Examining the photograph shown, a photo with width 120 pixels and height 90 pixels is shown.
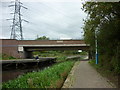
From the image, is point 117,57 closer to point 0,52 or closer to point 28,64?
point 28,64

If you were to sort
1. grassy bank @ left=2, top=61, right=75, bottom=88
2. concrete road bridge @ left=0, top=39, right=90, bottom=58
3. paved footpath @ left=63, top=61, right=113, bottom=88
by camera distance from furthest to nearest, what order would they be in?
concrete road bridge @ left=0, top=39, right=90, bottom=58 → paved footpath @ left=63, top=61, right=113, bottom=88 → grassy bank @ left=2, top=61, right=75, bottom=88

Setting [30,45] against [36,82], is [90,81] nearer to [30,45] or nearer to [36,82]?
[36,82]

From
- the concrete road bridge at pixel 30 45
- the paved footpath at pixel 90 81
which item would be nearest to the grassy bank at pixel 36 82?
the paved footpath at pixel 90 81

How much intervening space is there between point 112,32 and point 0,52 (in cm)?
3951

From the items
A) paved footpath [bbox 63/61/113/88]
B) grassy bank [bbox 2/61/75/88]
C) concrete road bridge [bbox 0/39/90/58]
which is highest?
concrete road bridge [bbox 0/39/90/58]

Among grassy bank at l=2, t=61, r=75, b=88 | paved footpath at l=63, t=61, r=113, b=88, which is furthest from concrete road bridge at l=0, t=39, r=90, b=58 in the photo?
grassy bank at l=2, t=61, r=75, b=88

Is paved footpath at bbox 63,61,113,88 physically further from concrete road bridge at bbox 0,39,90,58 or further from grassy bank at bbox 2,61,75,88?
→ concrete road bridge at bbox 0,39,90,58

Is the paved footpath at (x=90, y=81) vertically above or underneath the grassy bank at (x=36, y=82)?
underneath

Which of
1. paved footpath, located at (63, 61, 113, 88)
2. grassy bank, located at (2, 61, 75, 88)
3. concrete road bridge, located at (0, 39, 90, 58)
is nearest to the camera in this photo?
grassy bank, located at (2, 61, 75, 88)

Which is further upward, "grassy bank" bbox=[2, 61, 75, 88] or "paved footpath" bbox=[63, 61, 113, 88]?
"grassy bank" bbox=[2, 61, 75, 88]

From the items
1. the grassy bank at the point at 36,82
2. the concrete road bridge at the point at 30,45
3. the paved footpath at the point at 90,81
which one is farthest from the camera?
the concrete road bridge at the point at 30,45

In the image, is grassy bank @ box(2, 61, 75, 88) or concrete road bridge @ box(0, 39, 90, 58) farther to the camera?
concrete road bridge @ box(0, 39, 90, 58)

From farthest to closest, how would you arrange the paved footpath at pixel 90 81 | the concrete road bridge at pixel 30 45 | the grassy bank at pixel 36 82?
the concrete road bridge at pixel 30 45 < the paved footpath at pixel 90 81 < the grassy bank at pixel 36 82

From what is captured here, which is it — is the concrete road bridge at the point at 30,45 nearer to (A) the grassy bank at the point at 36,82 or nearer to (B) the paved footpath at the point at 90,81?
(B) the paved footpath at the point at 90,81
